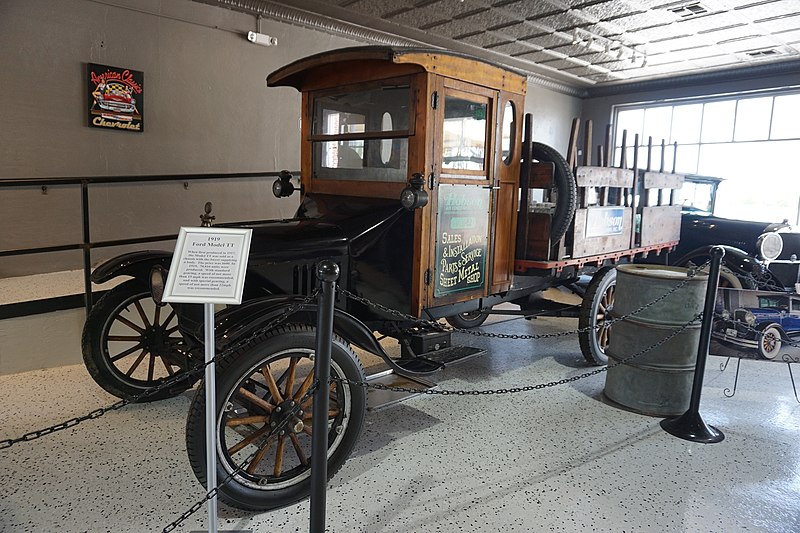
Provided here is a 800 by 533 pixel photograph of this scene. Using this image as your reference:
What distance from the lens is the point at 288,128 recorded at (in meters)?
7.76

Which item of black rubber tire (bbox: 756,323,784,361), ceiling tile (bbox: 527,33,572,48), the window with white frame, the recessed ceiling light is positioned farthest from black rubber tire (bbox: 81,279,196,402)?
the window with white frame

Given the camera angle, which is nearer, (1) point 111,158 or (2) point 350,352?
(2) point 350,352

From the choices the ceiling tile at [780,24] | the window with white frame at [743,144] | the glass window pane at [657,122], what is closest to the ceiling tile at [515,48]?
the window with white frame at [743,144]

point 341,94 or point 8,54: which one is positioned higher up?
point 8,54

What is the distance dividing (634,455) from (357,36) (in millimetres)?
7316

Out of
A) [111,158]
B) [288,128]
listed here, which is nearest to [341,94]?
[111,158]

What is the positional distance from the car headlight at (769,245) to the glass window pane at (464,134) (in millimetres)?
3251

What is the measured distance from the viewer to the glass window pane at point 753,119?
1073cm

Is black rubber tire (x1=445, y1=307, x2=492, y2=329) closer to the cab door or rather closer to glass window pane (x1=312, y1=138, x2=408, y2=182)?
the cab door

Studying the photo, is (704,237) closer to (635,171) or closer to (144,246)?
(635,171)

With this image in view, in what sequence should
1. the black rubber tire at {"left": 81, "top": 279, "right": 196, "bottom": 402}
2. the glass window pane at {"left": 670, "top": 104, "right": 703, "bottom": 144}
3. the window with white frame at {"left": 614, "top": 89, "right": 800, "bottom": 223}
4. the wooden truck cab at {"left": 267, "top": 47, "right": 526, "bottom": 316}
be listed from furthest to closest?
the glass window pane at {"left": 670, "top": 104, "right": 703, "bottom": 144}, the window with white frame at {"left": 614, "top": 89, "right": 800, "bottom": 223}, the black rubber tire at {"left": 81, "top": 279, "right": 196, "bottom": 402}, the wooden truck cab at {"left": 267, "top": 47, "right": 526, "bottom": 316}

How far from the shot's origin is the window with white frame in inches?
413

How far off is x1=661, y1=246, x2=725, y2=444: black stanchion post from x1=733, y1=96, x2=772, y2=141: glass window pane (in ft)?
31.5

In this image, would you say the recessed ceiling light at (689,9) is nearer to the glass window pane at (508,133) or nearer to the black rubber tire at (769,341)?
the glass window pane at (508,133)
